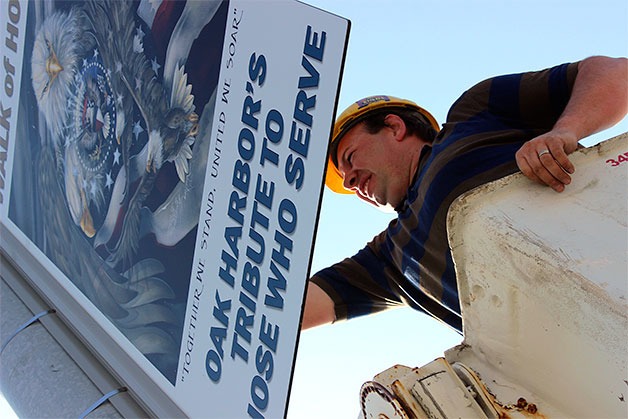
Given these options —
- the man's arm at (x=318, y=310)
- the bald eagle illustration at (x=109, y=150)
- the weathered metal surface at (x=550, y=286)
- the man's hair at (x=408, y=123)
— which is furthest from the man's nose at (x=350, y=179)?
the weathered metal surface at (x=550, y=286)

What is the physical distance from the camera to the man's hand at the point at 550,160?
226 cm

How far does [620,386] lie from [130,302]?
5.35ft

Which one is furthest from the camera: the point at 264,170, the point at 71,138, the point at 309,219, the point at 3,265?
the point at 3,265

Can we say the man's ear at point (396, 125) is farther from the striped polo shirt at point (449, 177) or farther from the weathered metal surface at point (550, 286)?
the weathered metal surface at point (550, 286)

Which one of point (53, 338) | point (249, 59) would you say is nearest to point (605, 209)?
point (249, 59)

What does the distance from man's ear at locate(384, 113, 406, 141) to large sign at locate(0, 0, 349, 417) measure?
2.82 feet

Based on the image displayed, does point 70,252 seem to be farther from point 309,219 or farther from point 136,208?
point 309,219

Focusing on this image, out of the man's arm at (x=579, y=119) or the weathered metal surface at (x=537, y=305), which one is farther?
the man's arm at (x=579, y=119)

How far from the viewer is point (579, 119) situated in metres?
2.58

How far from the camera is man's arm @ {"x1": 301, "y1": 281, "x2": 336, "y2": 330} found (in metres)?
3.28

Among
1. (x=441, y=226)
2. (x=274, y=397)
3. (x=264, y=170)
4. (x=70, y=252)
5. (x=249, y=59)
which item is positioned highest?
(x=249, y=59)

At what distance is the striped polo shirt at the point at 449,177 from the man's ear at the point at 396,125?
198 millimetres

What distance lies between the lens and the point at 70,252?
3422 millimetres

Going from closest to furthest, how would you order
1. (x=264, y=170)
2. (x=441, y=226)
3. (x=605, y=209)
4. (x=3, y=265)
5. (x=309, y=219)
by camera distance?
(x=605, y=209), (x=309, y=219), (x=264, y=170), (x=441, y=226), (x=3, y=265)
